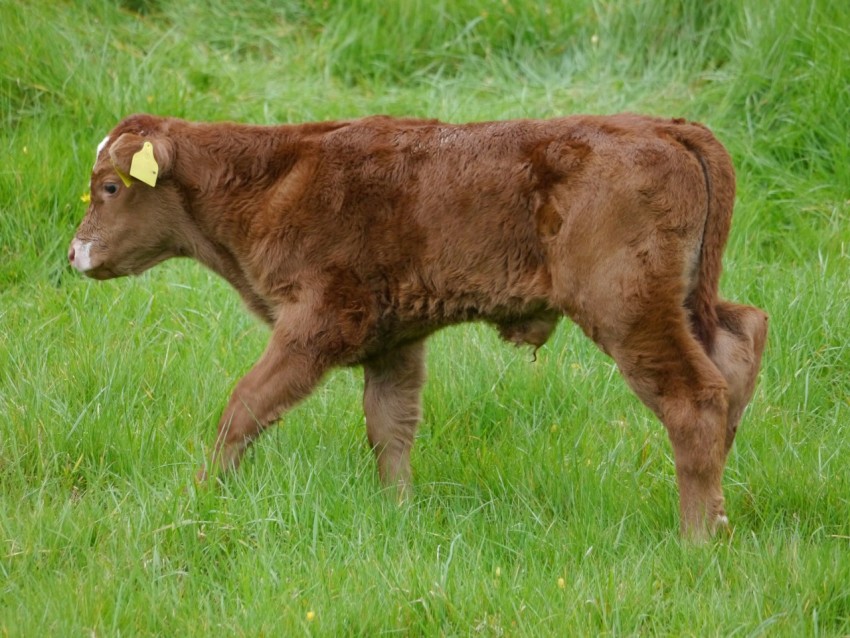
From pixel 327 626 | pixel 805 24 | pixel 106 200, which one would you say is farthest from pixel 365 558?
pixel 805 24

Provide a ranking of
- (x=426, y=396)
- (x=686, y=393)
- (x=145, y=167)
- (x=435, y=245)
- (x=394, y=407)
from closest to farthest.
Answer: (x=686, y=393) → (x=435, y=245) → (x=145, y=167) → (x=394, y=407) → (x=426, y=396)

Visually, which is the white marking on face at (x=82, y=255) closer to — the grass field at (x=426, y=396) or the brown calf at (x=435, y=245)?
the brown calf at (x=435, y=245)

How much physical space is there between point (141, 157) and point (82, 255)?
1.87 feet

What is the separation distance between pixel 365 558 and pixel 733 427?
1.56 m

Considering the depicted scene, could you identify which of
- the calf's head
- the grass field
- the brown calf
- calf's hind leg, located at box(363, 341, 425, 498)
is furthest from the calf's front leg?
the calf's head

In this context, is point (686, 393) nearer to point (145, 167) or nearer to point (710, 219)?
point (710, 219)

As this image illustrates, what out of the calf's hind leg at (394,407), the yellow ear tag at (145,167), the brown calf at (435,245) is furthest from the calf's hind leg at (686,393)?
the yellow ear tag at (145,167)

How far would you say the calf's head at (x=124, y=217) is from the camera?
17.9ft

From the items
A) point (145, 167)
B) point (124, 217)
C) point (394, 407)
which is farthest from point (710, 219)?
point (124, 217)

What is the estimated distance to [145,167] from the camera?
17.2 feet

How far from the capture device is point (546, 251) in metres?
4.80

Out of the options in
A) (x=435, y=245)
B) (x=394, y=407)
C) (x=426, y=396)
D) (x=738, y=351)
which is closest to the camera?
(x=738, y=351)

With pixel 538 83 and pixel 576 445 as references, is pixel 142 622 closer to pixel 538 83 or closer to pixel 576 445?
pixel 576 445

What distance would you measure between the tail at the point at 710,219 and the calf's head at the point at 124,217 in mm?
2163
